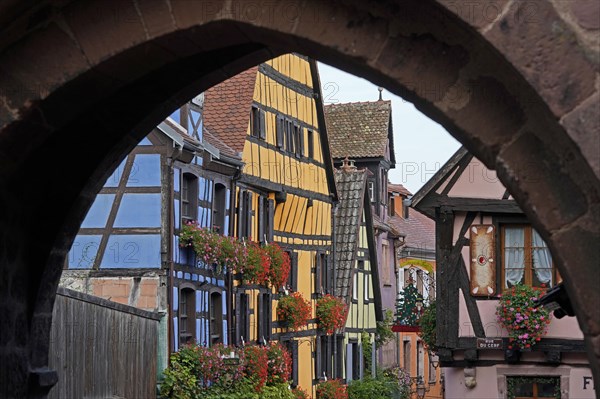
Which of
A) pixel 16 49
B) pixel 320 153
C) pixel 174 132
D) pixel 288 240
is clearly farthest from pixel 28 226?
pixel 320 153

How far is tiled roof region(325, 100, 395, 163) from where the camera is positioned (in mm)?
31406

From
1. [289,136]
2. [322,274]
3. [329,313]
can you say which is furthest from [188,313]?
[322,274]

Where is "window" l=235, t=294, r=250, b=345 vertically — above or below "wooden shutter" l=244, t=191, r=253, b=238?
A: below

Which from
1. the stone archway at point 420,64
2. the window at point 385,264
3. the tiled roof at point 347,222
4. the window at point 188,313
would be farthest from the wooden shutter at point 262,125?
the stone archway at point 420,64

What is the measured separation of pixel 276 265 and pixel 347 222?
7467 mm

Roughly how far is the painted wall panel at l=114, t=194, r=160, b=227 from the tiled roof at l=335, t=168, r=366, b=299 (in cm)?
1095

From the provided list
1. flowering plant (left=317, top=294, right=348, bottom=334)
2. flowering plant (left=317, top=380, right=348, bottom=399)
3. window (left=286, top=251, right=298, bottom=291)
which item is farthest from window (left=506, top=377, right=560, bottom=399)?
flowering plant (left=317, top=294, right=348, bottom=334)

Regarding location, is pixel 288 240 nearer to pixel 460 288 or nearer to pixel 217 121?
pixel 217 121

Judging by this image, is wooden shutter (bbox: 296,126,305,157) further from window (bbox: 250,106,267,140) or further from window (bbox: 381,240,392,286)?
window (bbox: 381,240,392,286)

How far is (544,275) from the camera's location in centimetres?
1596

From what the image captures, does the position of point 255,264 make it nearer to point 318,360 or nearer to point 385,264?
point 318,360

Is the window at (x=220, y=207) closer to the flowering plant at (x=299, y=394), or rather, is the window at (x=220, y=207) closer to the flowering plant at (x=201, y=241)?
the flowering plant at (x=201, y=241)

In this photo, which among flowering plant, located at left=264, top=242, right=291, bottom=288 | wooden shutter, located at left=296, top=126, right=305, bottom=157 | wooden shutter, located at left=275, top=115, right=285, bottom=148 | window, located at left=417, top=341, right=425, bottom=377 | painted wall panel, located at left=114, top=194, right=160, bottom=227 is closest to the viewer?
painted wall panel, located at left=114, top=194, right=160, bottom=227

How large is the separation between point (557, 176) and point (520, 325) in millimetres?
12683
